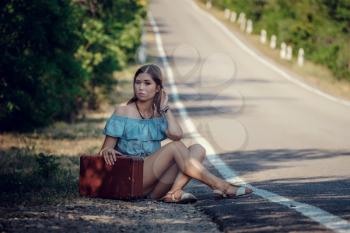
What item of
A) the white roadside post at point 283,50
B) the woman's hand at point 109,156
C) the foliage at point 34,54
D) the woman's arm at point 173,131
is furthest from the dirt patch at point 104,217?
the white roadside post at point 283,50

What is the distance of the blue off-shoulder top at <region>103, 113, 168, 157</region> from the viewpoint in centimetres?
809

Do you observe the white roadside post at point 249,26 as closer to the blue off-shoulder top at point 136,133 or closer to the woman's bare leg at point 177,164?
the blue off-shoulder top at point 136,133

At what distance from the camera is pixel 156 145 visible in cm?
828

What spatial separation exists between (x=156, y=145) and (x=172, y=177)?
0.43 m

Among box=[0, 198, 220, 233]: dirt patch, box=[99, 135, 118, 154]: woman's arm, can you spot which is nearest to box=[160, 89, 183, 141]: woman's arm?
box=[99, 135, 118, 154]: woman's arm

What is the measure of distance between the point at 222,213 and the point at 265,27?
145 ft

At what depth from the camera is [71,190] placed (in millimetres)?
8539

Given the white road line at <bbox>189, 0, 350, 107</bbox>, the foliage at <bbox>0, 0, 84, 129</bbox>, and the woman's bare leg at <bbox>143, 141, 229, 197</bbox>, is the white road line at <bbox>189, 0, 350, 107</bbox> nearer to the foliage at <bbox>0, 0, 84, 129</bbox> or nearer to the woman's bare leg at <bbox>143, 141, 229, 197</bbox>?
the foliage at <bbox>0, 0, 84, 129</bbox>

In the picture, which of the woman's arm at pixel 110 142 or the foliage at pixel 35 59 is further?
the foliage at pixel 35 59

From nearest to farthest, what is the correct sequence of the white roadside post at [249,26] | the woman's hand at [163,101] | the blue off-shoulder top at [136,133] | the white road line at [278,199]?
1. the white road line at [278,199]
2. the blue off-shoulder top at [136,133]
3. the woman's hand at [163,101]
4. the white roadside post at [249,26]

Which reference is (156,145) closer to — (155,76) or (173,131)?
(173,131)

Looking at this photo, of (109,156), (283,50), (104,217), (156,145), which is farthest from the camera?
(283,50)

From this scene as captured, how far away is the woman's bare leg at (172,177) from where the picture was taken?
7922 millimetres

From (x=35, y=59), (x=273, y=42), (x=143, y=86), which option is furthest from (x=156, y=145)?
(x=273, y=42)
